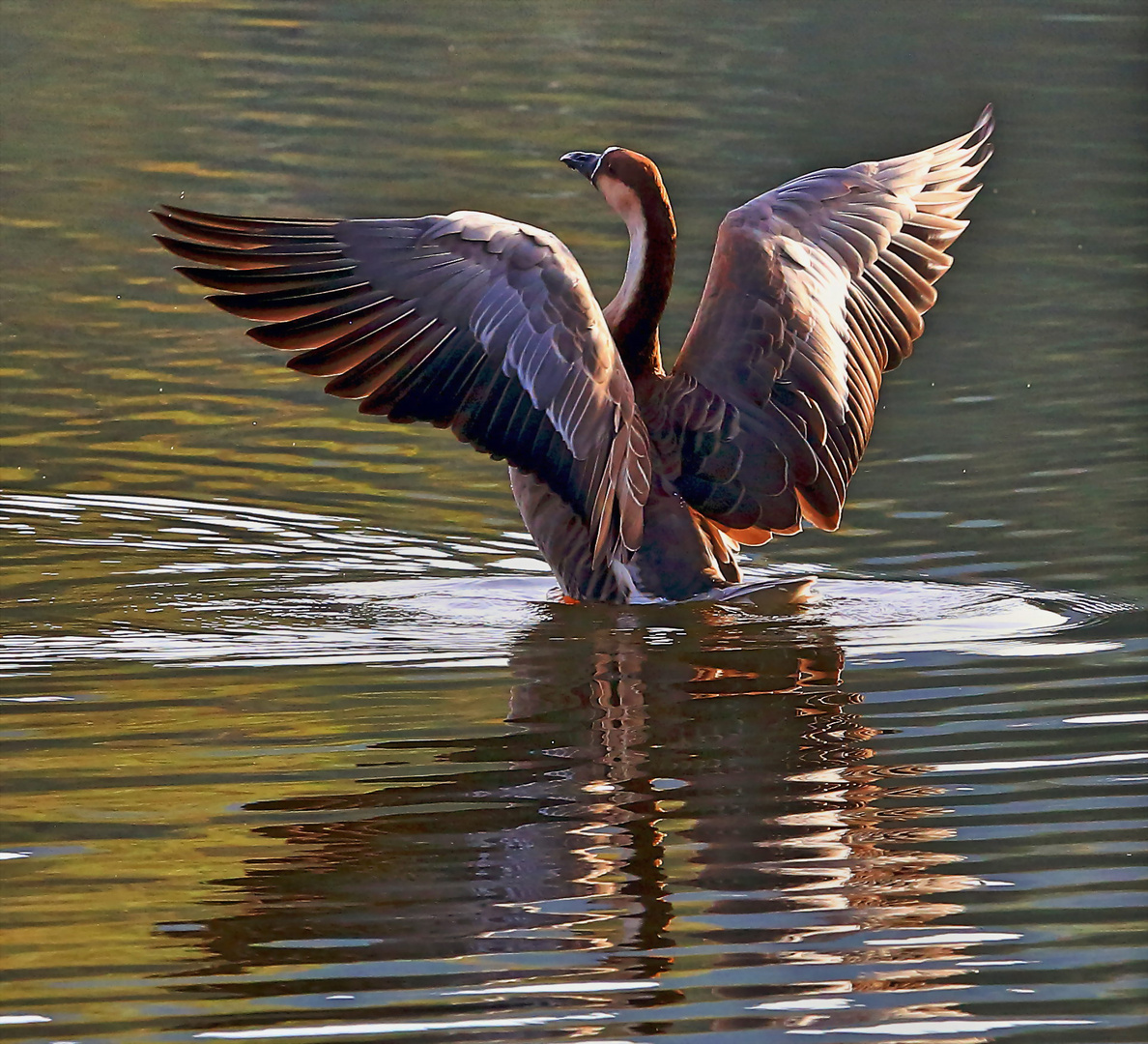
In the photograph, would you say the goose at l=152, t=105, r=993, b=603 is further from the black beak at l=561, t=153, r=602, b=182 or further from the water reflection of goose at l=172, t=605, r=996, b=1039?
the water reflection of goose at l=172, t=605, r=996, b=1039

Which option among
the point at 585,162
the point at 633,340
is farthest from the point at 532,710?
the point at 585,162

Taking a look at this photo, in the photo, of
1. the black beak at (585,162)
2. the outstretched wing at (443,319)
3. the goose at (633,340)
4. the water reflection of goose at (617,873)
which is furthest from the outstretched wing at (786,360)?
the water reflection of goose at (617,873)

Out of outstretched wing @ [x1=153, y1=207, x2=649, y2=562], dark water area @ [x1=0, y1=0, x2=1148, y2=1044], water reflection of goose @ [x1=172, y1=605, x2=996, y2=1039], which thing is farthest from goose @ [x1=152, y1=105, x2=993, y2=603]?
water reflection of goose @ [x1=172, y1=605, x2=996, y2=1039]

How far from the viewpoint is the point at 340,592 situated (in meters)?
8.58

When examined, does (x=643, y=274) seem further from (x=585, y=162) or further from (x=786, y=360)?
(x=786, y=360)

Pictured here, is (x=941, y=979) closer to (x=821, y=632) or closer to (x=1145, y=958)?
(x=1145, y=958)

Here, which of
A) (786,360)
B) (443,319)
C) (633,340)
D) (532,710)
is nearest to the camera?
(532,710)

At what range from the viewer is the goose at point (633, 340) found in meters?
7.64

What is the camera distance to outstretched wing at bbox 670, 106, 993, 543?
8.54 m

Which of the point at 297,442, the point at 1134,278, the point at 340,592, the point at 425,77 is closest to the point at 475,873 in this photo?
the point at 340,592

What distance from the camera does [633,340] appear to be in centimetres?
854

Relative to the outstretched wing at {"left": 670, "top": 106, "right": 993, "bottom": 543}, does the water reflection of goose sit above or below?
below

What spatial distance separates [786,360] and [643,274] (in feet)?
2.20

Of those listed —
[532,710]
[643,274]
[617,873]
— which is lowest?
[617,873]
